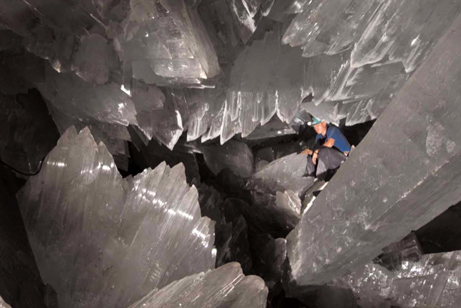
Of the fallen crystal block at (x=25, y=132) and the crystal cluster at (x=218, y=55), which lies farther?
the fallen crystal block at (x=25, y=132)

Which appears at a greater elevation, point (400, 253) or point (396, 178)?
point (396, 178)

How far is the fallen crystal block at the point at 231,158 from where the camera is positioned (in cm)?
146

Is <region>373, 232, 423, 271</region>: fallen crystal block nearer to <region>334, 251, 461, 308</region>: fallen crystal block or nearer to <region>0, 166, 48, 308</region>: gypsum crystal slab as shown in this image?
<region>334, 251, 461, 308</region>: fallen crystal block

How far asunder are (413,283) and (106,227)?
0.64 meters

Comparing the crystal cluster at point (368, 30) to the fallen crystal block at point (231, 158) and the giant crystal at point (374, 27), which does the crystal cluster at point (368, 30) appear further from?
the fallen crystal block at point (231, 158)

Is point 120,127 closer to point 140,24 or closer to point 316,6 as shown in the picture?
point 140,24

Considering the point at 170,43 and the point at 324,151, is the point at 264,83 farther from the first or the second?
the point at 324,151

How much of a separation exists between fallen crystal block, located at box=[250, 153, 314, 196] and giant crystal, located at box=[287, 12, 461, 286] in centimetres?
44

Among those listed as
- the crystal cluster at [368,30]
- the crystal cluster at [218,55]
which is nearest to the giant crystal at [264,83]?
the crystal cluster at [218,55]

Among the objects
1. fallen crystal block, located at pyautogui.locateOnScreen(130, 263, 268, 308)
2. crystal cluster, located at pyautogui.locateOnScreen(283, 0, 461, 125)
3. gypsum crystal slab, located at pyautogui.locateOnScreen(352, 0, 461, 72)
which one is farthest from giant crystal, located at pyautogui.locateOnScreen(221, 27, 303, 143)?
fallen crystal block, located at pyautogui.locateOnScreen(130, 263, 268, 308)

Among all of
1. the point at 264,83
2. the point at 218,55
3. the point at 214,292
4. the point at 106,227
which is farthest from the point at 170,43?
the point at 214,292

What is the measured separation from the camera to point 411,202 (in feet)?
2.33

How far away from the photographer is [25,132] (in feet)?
3.84

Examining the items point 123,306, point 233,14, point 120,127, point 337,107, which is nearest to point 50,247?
point 123,306
